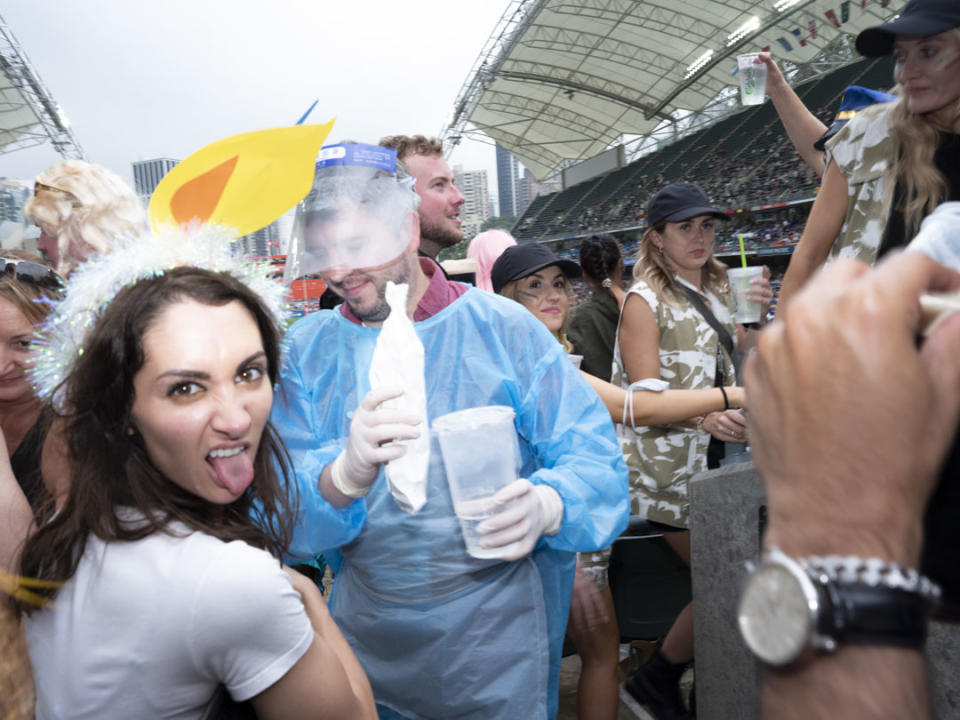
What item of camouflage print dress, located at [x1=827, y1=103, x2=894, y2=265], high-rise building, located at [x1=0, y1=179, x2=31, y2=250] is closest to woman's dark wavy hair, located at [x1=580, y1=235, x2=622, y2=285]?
camouflage print dress, located at [x1=827, y1=103, x2=894, y2=265]

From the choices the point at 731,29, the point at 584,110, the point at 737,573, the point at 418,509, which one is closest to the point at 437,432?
the point at 418,509

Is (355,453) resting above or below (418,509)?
above

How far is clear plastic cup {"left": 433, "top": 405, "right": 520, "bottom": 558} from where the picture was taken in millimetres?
1504

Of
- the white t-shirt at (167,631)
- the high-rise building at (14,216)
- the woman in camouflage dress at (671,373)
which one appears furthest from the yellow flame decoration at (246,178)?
the woman in camouflage dress at (671,373)

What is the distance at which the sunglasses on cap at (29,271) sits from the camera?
1973 mm

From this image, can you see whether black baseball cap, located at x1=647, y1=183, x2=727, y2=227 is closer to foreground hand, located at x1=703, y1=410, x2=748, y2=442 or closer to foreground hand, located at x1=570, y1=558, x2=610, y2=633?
foreground hand, located at x1=703, y1=410, x2=748, y2=442

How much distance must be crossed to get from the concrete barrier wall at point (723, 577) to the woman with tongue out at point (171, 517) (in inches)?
43.7

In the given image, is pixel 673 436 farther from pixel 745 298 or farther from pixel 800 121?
pixel 800 121

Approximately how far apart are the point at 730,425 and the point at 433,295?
3.87 ft

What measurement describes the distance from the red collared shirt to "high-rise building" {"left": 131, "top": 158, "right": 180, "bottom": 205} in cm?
56

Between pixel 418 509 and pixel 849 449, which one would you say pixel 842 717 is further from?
pixel 418 509

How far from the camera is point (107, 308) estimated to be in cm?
115

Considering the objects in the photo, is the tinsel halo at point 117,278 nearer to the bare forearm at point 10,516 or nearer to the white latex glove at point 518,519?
the bare forearm at point 10,516

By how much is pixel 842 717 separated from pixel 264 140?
135 cm
